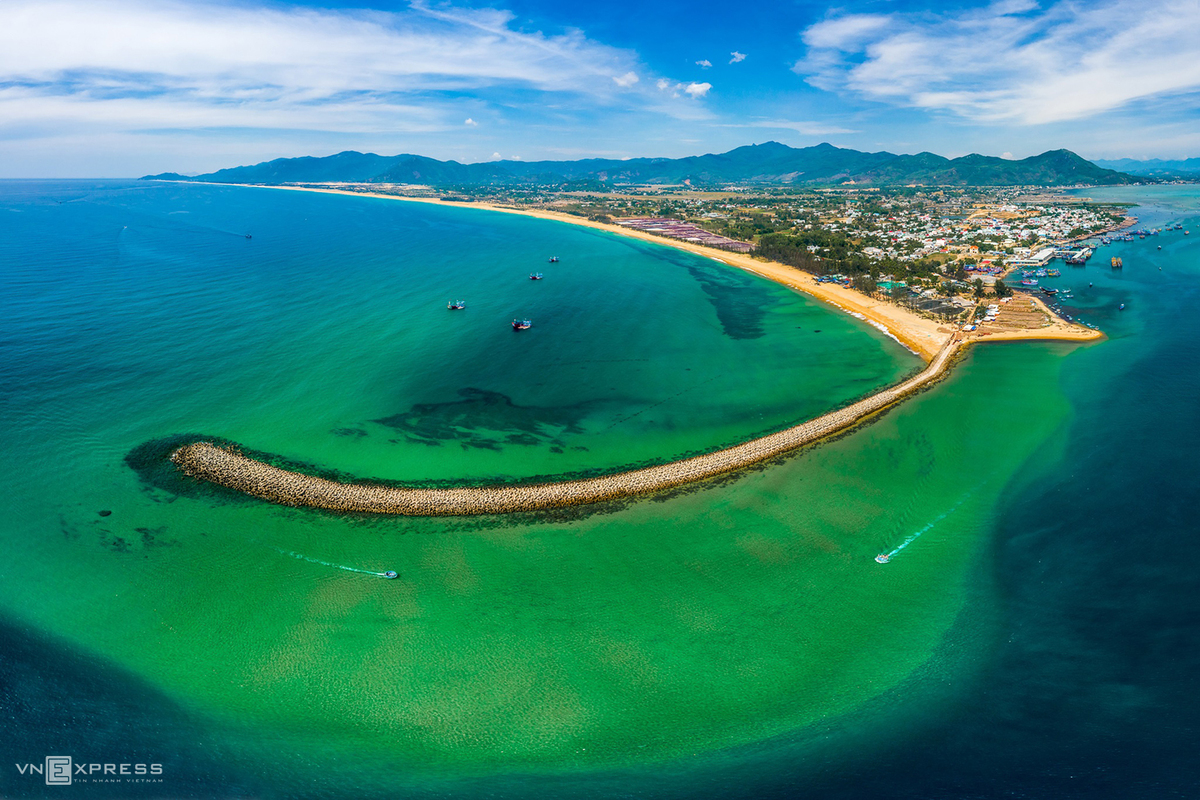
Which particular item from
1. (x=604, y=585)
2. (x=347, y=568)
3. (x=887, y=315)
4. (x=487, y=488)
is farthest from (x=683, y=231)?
(x=347, y=568)

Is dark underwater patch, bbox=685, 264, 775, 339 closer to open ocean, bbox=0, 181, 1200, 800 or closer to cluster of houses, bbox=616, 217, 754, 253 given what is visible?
open ocean, bbox=0, 181, 1200, 800

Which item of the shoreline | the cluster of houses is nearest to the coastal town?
the cluster of houses

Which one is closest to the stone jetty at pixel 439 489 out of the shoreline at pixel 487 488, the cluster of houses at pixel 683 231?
the shoreline at pixel 487 488

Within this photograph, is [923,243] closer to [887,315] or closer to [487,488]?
[887,315]

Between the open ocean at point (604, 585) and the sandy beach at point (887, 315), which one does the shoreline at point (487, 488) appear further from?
the sandy beach at point (887, 315)

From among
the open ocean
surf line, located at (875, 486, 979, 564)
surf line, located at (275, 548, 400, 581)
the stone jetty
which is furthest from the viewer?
the stone jetty

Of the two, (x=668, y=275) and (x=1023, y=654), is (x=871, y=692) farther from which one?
(x=668, y=275)

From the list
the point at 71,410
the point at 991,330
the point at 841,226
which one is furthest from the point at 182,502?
the point at 841,226
